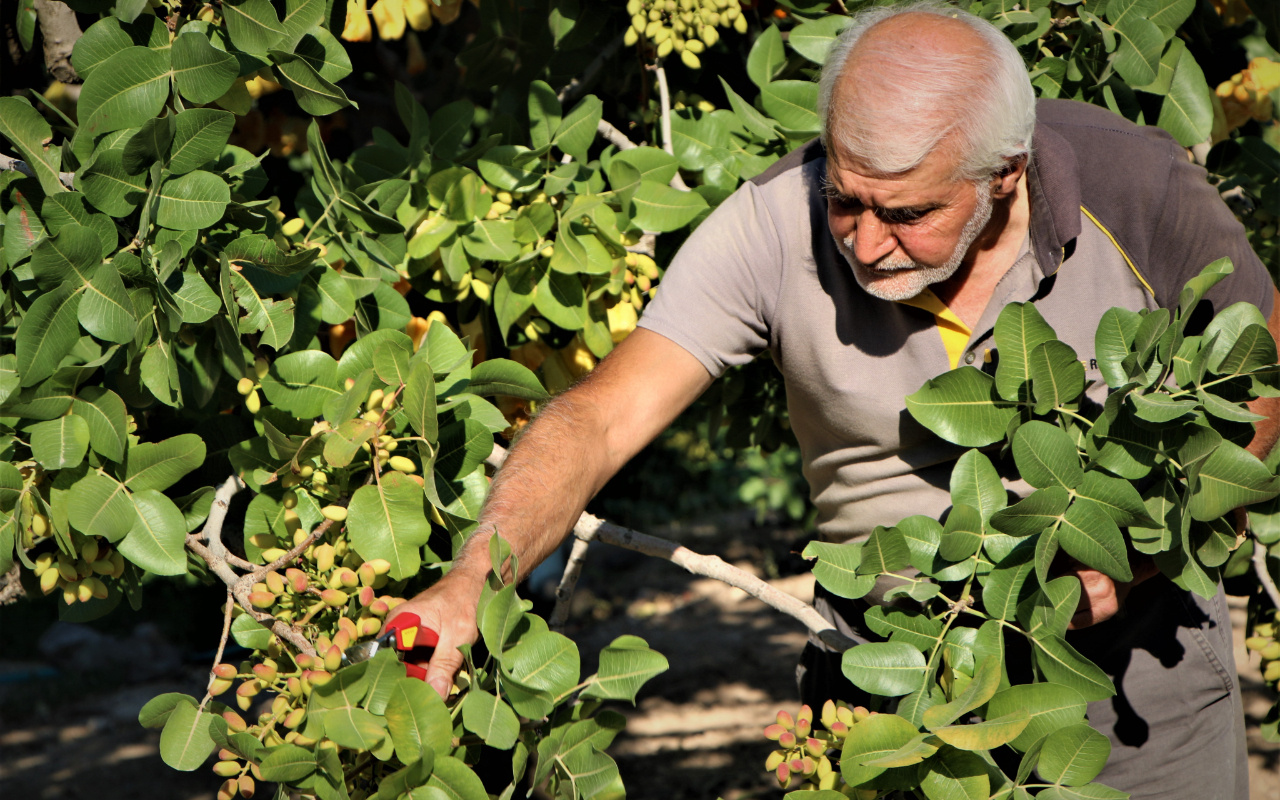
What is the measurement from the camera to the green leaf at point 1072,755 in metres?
1.15

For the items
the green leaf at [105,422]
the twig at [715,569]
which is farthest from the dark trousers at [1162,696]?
the green leaf at [105,422]

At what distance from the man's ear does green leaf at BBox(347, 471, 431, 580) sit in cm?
106

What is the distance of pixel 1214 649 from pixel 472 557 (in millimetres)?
1470

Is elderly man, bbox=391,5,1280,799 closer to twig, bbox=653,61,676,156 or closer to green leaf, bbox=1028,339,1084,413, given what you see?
twig, bbox=653,61,676,156

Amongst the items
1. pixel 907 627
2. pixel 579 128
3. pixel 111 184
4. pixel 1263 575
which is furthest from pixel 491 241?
pixel 1263 575

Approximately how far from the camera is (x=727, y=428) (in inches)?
105

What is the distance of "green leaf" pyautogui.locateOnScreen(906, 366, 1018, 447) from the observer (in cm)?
140

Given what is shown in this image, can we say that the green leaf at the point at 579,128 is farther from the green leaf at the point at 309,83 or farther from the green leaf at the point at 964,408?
the green leaf at the point at 964,408

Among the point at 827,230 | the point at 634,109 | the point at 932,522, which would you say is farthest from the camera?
the point at 634,109

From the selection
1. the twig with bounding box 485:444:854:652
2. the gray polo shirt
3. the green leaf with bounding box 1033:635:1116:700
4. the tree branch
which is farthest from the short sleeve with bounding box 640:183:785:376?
the tree branch

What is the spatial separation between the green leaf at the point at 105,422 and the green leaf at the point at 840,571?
90 centimetres

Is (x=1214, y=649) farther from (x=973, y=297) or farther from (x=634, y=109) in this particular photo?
→ (x=634, y=109)

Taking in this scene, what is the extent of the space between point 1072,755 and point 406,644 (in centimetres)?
78

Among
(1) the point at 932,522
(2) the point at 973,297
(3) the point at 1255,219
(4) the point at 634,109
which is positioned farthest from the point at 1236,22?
(1) the point at 932,522
